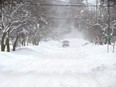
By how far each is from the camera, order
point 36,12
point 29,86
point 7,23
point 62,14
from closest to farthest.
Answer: point 29,86 → point 7,23 → point 36,12 → point 62,14

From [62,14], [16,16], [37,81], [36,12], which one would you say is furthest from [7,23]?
[62,14]

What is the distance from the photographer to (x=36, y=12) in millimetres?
37375

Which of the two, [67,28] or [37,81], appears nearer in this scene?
[37,81]

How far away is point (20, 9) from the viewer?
33125mm

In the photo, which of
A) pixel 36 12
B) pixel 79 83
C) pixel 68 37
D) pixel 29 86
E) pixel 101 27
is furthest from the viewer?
pixel 68 37

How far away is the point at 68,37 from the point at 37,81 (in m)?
137

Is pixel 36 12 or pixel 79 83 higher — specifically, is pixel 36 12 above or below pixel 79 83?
above

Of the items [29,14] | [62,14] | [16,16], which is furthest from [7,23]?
[62,14]

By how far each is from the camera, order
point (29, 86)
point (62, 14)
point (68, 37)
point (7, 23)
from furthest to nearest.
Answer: point (62, 14) → point (68, 37) → point (7, 23) → point (29, 86)

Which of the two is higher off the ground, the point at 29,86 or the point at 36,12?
the point at 36,12

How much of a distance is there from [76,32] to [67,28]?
266 inches

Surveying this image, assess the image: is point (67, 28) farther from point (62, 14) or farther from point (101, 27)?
point (101, 27)

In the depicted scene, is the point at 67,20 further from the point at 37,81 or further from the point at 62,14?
the point at 37,81

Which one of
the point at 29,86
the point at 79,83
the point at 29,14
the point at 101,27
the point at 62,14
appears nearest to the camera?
the point at 29,86
